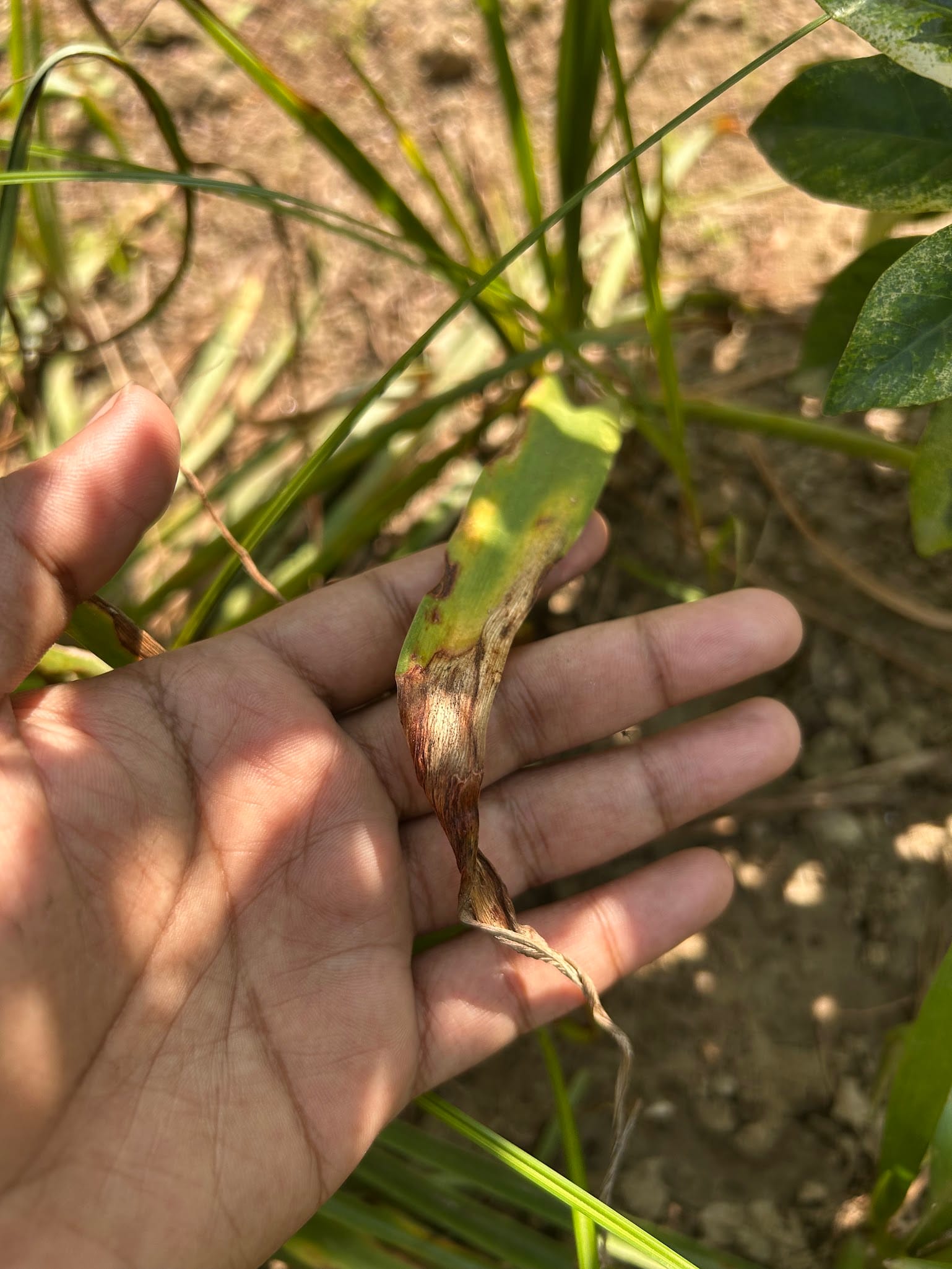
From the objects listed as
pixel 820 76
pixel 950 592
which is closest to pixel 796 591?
pixel 950 592

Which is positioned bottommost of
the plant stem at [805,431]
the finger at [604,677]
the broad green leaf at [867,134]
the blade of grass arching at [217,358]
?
the finger at [604,677]

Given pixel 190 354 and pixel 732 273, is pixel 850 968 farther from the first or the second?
pixel 190 354

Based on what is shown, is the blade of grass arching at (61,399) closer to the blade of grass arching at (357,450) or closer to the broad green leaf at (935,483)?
the blade of grass arching at (357,450)

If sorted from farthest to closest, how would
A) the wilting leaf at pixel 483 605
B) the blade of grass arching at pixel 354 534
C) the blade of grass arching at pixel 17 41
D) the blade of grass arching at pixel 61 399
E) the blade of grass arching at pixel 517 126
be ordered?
the blade of grass arching at pixel 61 399 < the blade of grass arching at pixel 354 534 < the blade of grass arching at pixel 517 126 < the blade of grass arching at pixel 17 41 < the wilting leaf at pixel 483 605

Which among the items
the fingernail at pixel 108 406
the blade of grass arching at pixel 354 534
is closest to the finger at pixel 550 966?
the blade of grass arching at pixel 354 534

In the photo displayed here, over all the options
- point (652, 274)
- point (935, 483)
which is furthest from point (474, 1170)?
point (652, 274)

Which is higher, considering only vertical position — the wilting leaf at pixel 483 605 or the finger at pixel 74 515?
the finger at pixel 74 515
